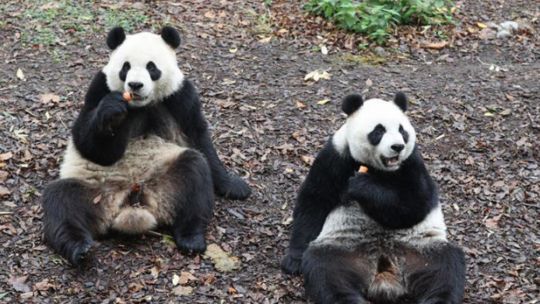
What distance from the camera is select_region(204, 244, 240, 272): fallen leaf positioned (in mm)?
5926

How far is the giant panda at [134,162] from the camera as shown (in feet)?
19.2

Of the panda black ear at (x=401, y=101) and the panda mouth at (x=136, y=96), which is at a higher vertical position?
the panda mouth at (x=136, y=96)

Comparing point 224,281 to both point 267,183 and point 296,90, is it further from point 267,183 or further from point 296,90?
point 296,90

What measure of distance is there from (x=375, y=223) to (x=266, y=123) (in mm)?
2660

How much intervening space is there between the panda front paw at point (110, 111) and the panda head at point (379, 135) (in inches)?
67.5

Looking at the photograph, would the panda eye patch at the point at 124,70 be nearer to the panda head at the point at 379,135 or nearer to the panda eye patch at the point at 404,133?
the panda head at the point at 379,135

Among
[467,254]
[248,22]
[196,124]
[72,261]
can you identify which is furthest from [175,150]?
[248,22]

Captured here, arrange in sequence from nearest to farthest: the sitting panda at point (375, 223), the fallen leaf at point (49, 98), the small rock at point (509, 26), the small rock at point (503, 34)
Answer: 1. the sitting panda at point (375, 223)
2. the fallen leaf at point (49, 98)
3. the small rock at point (503, 34)
4. the small rock at point (509, 26)

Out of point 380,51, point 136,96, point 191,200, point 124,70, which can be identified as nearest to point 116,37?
point 124,70

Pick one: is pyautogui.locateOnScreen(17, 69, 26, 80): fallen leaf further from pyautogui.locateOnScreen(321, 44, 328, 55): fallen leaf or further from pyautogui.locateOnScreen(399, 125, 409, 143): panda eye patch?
pyautogui.locateOnScreen(399, 125, 409, 143): panda eye patch

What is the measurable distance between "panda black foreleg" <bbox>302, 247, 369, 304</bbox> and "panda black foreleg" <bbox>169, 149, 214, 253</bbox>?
1.08 meters

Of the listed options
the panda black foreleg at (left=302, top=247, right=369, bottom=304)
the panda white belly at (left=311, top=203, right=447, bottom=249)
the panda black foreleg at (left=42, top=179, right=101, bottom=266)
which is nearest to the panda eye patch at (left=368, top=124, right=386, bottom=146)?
the panda white belly at (left=311, top=203, right=447, bottom=249)

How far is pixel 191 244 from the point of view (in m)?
5.98

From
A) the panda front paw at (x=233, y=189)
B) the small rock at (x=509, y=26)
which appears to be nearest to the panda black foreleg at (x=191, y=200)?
the panda front paw at (x=233, y=189)
